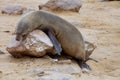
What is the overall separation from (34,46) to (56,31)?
0.47 metres

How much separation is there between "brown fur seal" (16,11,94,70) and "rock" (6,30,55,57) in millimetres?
82

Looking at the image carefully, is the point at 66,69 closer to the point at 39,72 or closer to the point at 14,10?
the point at 39,72

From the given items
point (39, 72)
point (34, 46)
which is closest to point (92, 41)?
point (34, 46)

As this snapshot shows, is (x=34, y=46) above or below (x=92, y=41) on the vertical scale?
above

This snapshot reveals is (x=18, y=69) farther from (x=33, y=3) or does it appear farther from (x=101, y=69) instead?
(x=33, y=3)

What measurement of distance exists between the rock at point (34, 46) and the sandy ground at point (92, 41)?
124 millimetres

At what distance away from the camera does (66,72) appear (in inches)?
250

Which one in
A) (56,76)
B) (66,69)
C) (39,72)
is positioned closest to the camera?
(56,76)

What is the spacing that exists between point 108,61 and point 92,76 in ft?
5.13

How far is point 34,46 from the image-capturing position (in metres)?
6.70

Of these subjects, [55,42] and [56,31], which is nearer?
[55,42]

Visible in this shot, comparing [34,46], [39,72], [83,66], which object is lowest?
[83,66]

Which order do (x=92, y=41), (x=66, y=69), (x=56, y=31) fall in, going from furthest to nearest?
(x=92, y=41), (x=56, y=31), (x=66, y=69)

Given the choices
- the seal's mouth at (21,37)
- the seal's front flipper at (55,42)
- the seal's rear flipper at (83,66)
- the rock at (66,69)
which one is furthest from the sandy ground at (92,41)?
the seal's mouth at (21,37)
